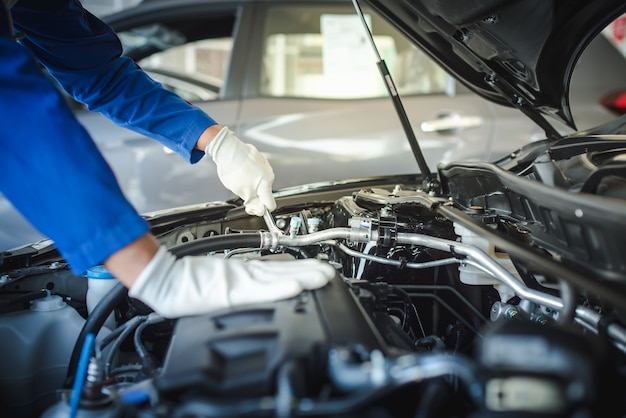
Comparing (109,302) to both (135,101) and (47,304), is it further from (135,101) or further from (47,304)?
(135,101)

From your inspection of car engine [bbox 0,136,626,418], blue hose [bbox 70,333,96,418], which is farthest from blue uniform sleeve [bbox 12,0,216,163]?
blue hose [bbox 70,333,96,418]

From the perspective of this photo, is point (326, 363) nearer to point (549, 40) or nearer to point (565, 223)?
point (565, 223)

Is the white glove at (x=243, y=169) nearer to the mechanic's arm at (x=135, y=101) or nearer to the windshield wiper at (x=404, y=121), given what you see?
the mechanic's arm at (x=135, y=101)

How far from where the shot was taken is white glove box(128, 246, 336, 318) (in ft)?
2.95

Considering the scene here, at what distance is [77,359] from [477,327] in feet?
2.86

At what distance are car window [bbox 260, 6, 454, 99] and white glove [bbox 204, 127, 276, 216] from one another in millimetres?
1510

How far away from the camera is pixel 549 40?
148 cm

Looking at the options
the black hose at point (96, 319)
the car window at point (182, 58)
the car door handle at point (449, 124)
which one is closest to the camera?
the black hose at point (96, 319)

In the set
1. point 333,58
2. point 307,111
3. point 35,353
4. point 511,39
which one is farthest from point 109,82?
point 333,58

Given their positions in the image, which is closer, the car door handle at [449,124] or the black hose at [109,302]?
the black hose at [109,302]

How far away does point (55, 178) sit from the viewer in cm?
83

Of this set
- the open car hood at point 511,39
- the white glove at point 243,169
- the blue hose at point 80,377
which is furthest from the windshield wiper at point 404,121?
the blue hose at point 80,377

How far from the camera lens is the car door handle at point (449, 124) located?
274 centimetres

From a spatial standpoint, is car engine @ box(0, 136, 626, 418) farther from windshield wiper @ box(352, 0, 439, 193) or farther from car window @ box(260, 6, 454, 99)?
car window @ box(260, 6, 454, 99)
